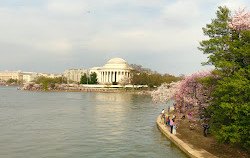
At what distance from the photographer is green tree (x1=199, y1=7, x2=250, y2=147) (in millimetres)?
17934

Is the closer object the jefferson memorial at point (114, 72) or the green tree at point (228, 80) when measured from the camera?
the green tree at point (228, 80)

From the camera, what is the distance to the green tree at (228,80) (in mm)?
17934

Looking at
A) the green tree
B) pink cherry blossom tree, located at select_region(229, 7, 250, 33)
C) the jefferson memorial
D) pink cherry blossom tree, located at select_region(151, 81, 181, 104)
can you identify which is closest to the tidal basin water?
the green tree

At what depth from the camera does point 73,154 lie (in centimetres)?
2092

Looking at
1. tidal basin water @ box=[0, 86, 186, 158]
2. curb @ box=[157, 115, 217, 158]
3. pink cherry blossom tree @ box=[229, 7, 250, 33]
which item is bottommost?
tidal basin water @ box=[0, 86, 186, 158]

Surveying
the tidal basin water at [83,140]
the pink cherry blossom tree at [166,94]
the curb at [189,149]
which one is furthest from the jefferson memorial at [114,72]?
the curb at [189,149]

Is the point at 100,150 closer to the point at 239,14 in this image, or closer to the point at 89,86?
the point at 239,14

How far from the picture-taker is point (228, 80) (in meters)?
19.6

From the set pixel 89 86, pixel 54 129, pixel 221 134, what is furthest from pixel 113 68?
pixel 221 134

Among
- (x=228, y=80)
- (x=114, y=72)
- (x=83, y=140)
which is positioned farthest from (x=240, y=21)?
(x=114, y=72)

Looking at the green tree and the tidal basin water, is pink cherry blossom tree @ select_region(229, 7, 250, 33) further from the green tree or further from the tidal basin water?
the tidal basin water

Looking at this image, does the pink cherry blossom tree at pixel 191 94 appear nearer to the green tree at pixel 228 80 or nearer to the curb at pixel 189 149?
the green tree at pixel 228 80

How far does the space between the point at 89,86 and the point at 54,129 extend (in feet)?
422

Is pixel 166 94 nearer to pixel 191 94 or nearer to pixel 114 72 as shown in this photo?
pixel 191 94
